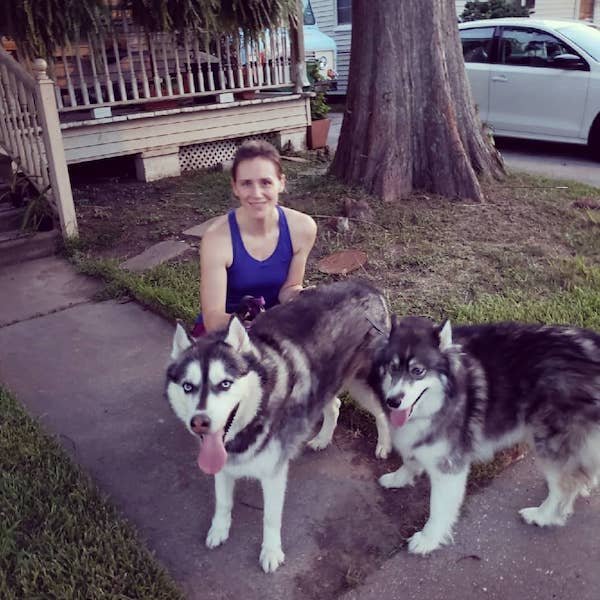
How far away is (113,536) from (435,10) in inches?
244

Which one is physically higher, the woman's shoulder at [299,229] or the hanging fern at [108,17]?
the hanging fern at [108,17]

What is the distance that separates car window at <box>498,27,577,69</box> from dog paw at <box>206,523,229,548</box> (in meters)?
9.14

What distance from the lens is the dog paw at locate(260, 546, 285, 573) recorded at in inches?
94.7

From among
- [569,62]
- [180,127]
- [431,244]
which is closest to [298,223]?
[431,244]

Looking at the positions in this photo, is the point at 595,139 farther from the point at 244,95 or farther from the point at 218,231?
the point at 218,231

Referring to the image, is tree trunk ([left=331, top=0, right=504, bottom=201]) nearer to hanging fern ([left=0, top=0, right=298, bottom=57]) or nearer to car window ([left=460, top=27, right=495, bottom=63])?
hanging fern ([left=0, top=0, right=298, bottom=57])

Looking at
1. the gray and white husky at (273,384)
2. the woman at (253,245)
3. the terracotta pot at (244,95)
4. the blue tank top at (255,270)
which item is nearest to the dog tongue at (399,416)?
the gray and white husky at (273,384)

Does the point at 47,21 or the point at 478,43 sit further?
the point at 478,43

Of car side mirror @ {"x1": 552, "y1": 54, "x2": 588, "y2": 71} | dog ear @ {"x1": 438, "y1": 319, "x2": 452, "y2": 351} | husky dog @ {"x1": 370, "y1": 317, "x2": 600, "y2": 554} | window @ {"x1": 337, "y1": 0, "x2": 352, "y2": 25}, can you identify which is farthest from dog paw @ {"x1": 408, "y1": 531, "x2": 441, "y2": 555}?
window @ {"x1": 337, "y1": 0, "x2": 352, "y2": 25}

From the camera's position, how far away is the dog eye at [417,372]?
2340mm

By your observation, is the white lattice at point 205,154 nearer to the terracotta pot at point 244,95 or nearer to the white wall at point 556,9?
the terracotta pot at point 244,95

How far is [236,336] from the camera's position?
88.3 inches

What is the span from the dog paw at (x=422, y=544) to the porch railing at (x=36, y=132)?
5062 millimetres

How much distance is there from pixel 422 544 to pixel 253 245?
1.69 metres
